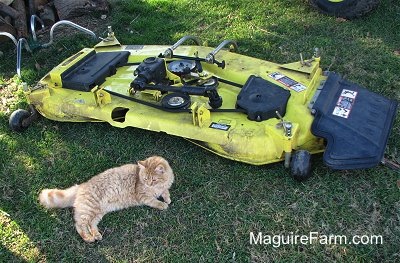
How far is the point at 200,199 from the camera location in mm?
3420

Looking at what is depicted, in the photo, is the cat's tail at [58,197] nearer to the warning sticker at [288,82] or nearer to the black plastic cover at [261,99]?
the black plastic cover at [261,99]

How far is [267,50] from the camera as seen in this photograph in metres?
5.11

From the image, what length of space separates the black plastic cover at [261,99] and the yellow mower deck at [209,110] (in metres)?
0.05

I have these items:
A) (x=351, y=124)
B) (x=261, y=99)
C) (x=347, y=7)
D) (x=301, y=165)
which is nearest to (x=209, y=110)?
(x=261, y=99)

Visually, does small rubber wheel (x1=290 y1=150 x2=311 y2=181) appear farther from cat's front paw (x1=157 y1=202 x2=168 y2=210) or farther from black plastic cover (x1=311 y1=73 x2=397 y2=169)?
Answer: cat's front paw (x1=157 y1=202 x2=168 y2=210)

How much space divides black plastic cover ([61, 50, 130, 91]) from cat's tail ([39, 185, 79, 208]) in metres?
1.03

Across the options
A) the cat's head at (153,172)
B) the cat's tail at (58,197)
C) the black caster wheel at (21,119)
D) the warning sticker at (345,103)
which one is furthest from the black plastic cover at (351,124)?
the black caster wheel at (21,119)

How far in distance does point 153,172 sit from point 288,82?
4.45 ft

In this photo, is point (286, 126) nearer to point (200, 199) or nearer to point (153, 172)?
point (200, 199)

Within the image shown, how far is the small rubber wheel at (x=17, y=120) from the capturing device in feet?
13.7

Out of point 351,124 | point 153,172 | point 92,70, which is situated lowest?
point 153,172

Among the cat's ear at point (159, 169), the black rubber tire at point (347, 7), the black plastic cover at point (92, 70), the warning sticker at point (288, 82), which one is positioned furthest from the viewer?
the black rubber tire at point (347, 7)

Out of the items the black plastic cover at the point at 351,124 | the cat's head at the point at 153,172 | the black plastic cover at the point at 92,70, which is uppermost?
the black plastic cover at the point at 351,124

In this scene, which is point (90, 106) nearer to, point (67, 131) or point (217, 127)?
point (67, 131)
